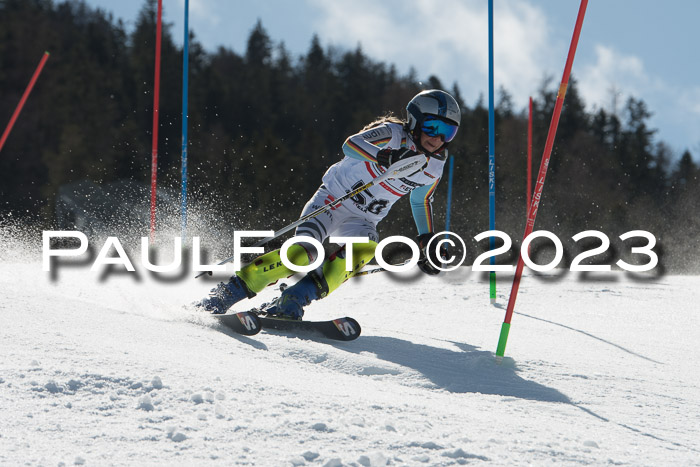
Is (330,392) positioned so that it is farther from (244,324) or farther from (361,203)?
(361,203)

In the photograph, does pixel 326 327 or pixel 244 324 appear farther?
pixel 326 327

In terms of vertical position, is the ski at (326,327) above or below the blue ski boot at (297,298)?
below

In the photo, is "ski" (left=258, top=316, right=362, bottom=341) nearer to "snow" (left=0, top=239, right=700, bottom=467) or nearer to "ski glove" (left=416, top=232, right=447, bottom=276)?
"snow" (left=0, top=239, right=700, bottom=467)

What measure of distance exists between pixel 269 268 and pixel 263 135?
32.7 meters

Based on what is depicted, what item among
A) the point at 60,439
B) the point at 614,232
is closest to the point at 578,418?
the point at 60,439

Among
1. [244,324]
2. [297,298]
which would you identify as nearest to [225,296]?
[297,298]

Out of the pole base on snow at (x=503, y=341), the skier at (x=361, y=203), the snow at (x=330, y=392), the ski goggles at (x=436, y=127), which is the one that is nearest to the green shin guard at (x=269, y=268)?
the skier at (x=361, y=203)

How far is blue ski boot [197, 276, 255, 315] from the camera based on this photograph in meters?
3.88

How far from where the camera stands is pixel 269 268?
3.83 m

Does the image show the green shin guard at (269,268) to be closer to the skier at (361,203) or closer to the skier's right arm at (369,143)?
the skier at (361,203)

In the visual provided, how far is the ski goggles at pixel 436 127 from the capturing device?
370cm

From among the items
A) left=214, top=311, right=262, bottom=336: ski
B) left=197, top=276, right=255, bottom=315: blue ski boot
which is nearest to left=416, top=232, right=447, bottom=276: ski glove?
left=197, top=276, right=255, bottom=315: blue ski boot

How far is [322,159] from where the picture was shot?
32.2 metres

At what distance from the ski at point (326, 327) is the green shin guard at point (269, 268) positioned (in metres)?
0.22
